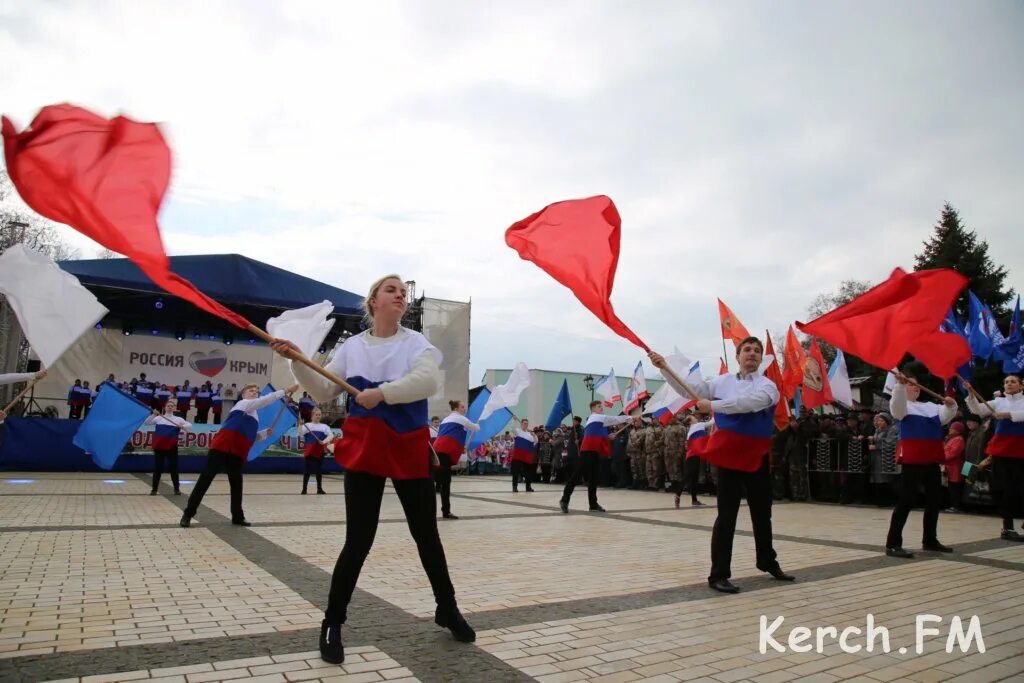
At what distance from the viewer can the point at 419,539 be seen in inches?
152

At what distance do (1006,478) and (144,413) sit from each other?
1434 centimetres

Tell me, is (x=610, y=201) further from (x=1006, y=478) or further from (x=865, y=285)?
(x=865, y=285)

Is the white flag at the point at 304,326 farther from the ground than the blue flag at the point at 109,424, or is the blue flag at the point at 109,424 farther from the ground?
the white flag at the point at 304,326

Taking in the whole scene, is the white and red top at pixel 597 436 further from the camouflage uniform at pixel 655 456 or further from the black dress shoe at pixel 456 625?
the black dress shoe at pixel 456 625

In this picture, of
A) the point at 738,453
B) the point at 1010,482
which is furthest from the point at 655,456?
the point at 738,453

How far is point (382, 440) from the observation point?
368cm

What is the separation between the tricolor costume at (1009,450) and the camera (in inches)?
316

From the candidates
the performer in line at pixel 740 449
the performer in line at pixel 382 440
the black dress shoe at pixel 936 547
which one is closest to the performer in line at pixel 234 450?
the performer in line at pixel 382 440

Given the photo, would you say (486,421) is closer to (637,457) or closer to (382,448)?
(637,457)

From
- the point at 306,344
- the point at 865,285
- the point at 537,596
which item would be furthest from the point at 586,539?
the point at 865,285

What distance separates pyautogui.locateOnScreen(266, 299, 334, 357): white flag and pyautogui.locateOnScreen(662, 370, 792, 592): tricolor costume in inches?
122

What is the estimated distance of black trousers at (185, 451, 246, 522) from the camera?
8.73 meters

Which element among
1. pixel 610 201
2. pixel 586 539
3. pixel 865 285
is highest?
pixel 865 285

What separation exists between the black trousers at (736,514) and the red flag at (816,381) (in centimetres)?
934
